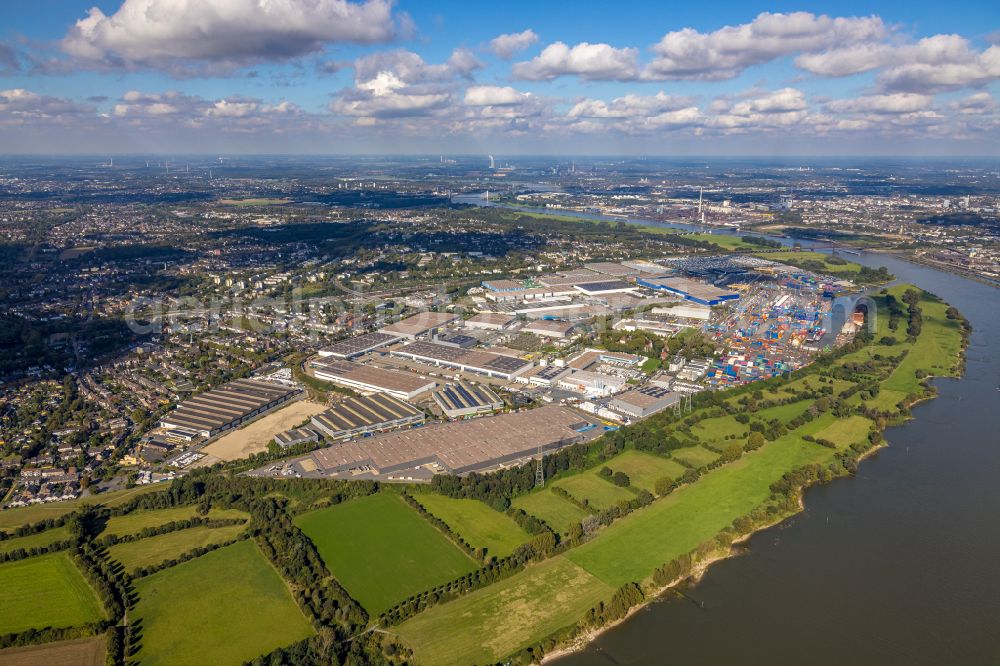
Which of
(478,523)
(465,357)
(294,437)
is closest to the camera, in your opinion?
(478,523)

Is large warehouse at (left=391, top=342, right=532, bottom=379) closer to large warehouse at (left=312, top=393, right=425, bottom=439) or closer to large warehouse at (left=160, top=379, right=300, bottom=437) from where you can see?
large warehouse at (left=312, top=393, right=425, bottom=439)

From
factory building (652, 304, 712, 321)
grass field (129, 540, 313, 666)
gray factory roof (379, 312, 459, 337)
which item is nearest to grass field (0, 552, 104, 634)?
grass field (129, 540, 313, 666)

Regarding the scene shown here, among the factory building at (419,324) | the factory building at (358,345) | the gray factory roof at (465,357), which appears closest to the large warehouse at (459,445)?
the gray factory roof at (465,357)

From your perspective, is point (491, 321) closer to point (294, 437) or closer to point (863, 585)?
point (294, 437)

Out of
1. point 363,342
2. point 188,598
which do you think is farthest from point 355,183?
point 188,598

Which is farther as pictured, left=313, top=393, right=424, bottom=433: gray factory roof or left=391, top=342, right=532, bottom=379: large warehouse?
left=391, top=342, right=532, bottom=379: large warehouse

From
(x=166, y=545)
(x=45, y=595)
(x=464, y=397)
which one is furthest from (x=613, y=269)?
(x=45, y=595)

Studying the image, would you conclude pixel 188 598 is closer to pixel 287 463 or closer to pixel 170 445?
pixel 287 463
